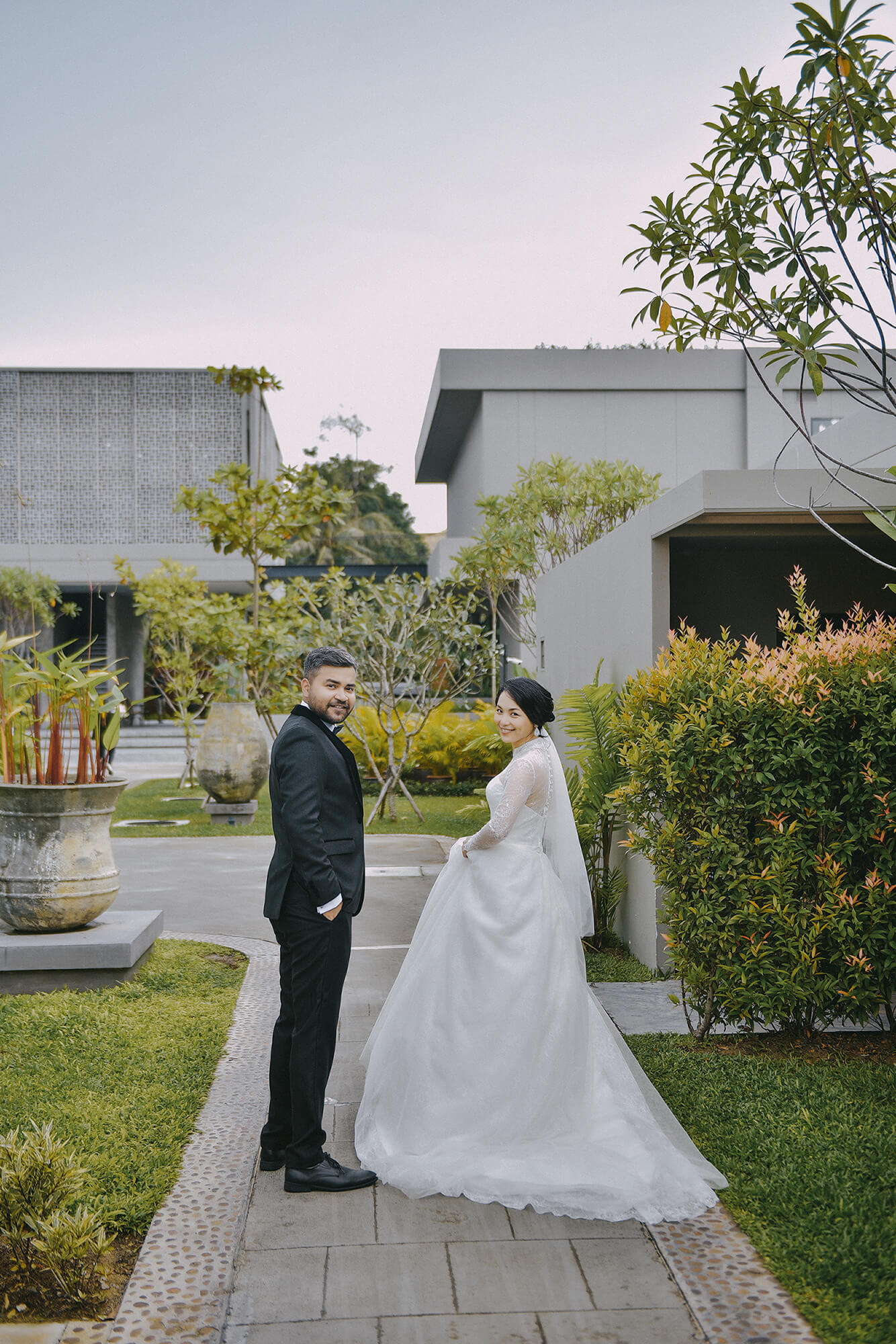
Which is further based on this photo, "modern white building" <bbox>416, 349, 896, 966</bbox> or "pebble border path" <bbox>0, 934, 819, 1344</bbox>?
"modern white building" <bbox>416, 349, 896, 966</bbox>

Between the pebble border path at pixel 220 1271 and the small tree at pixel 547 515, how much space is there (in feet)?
44.4

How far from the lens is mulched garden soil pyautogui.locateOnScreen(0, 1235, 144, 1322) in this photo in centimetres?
303

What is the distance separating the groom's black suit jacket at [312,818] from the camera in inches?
148

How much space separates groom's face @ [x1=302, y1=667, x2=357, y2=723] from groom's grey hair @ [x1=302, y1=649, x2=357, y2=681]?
1 cm

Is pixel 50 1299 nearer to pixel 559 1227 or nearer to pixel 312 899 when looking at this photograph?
pixel 312 899

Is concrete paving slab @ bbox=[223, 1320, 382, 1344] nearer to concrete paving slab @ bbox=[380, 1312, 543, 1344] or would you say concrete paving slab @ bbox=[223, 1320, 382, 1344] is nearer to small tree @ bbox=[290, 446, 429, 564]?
concrete paving slab @ bbox=[380, 1312, 543, 1344]

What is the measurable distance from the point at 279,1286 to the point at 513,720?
2362 millimetres

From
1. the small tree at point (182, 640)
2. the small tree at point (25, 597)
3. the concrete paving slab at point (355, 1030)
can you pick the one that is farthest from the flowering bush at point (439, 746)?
the small tree at point (25, 597)

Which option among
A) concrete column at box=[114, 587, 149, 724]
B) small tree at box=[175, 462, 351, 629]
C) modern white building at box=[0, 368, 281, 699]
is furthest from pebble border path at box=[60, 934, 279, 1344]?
concrete column at box=[114, 587, 149, 724]

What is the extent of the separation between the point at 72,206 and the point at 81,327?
27.4 feet

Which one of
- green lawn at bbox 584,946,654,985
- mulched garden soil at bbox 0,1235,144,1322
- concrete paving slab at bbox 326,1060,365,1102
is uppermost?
mulched garden soil at bbox 0,1235,144,1322

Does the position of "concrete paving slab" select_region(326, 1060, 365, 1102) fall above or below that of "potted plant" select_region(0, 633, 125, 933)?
below

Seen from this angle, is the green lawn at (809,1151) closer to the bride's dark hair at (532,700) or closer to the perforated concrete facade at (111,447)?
the bride's dark hair at (532,700)

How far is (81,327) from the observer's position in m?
23.0
